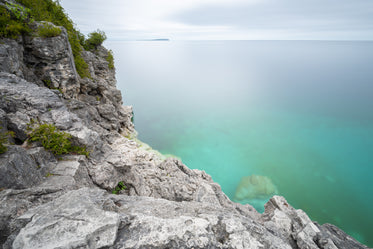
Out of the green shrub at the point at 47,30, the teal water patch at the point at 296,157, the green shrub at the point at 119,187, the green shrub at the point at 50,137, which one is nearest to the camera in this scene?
the green shrub at the point at 50,137

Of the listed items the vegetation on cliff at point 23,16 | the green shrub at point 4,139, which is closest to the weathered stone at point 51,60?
the vegetation on cliff at point 23,16

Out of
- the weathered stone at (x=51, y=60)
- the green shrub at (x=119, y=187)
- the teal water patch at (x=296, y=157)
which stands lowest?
the teal water patch at (x=296, y=157)

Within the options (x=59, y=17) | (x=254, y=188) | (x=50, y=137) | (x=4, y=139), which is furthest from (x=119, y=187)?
(x=254, y=188)

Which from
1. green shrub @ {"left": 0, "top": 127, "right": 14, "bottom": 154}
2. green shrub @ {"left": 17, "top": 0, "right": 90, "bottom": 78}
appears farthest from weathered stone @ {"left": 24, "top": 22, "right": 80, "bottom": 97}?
green shrub @ {"left": 0, "top": 127, "right": 14, "bottom": 154}

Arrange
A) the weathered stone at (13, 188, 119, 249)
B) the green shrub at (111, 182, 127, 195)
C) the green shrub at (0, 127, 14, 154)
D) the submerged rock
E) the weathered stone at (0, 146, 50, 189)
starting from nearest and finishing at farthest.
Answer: the weathered stone at (13, 188, 119, 249)
the weathered stone at (0, 146, 50, 189)
the green shrub at (0, 127, 14, 154)
the green shrub at (111, 182, 127, 195)
the submerged rock

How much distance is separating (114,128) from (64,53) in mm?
9620

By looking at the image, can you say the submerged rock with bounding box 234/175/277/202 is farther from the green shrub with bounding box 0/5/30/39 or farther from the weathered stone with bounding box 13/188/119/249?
the green shrub with bounding box 0/5/30/39

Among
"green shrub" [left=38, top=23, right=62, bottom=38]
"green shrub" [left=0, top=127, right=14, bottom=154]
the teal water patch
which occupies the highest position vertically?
"green shrub" [left=38, top=23, right=62, bottom=38]

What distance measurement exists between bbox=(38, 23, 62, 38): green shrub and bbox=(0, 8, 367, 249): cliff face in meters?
0.26

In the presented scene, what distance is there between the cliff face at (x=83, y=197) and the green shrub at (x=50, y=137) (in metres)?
0.21

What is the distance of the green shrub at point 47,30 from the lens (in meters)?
10.5

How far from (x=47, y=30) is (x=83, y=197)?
1201 cm

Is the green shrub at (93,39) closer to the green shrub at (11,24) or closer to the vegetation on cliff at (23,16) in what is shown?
the vegetation on cliff at (23,16)

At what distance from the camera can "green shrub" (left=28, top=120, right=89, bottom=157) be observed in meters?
6.38
